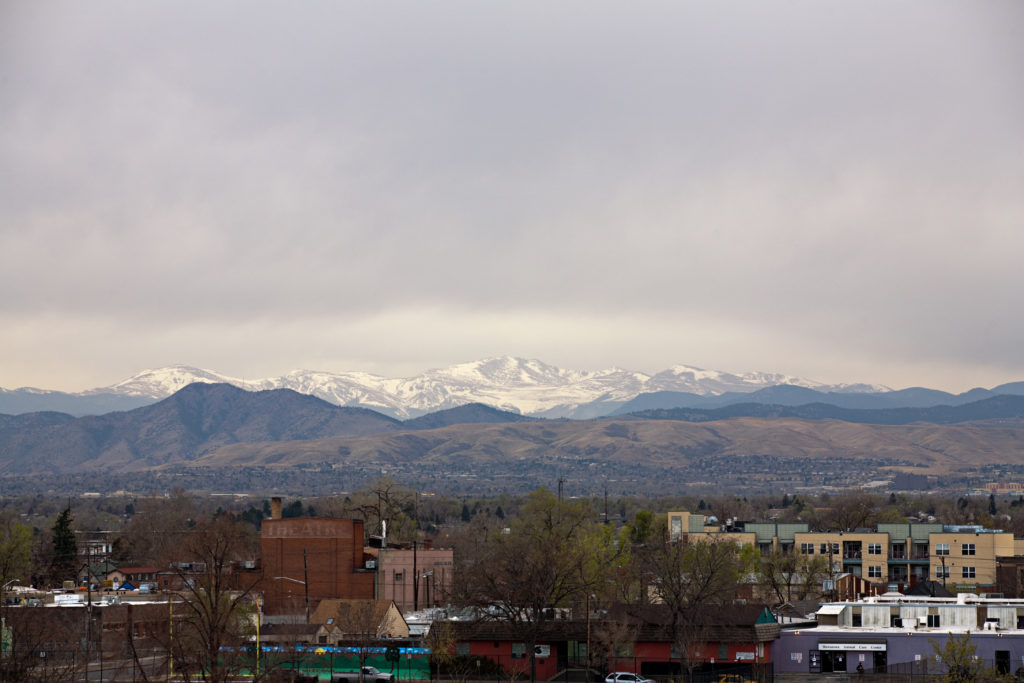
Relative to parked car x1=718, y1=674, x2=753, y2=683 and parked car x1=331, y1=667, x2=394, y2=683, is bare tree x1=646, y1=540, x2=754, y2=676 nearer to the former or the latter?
parked car x1=718, y1=674, x2=753, y2=683

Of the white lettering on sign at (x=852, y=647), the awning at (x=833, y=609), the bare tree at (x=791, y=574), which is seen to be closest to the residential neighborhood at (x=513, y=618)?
the white lettering on sign at (x=852, y=647)

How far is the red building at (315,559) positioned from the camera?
112 meters

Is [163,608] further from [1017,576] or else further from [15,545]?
[1017,576]

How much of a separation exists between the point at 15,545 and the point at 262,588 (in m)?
30.1

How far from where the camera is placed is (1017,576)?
132 meters

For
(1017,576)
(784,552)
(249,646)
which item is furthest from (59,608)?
(1017,576)

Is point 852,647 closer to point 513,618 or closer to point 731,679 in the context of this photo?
point 731,679

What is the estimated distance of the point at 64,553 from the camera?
149250 mm

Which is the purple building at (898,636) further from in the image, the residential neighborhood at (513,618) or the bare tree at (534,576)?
the bare tree at (534,576)

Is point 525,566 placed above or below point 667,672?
above

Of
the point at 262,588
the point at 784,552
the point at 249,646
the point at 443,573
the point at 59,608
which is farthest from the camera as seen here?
the point at 784,552

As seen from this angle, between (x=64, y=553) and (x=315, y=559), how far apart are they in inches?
A: 1918

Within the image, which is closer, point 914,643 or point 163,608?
point 914,643

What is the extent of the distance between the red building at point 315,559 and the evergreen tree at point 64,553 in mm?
33593
